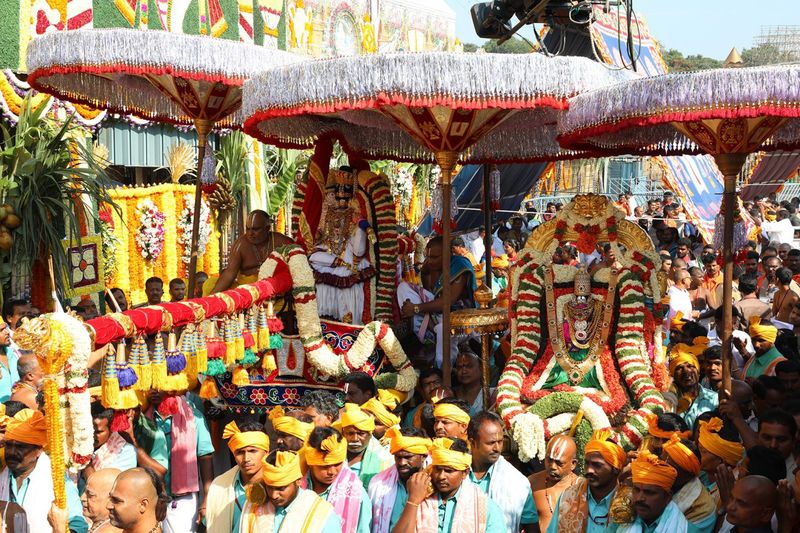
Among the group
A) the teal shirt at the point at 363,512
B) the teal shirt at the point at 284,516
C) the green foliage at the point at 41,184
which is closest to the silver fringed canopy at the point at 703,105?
the teal shirt at the point at 363,512

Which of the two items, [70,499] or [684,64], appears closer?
[70,499]

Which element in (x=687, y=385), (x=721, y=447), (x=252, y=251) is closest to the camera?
(x=721, y=447)

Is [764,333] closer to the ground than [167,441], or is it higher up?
higher up

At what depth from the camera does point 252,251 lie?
332 inches

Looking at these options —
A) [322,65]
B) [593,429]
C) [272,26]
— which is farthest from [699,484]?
[272,26]

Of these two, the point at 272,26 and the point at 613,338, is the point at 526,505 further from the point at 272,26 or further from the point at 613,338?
the point at 272,26

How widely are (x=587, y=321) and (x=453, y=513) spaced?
9.05 ft

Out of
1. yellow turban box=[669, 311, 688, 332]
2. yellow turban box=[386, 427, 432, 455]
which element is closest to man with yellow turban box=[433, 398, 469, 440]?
yellow turban box=[386, 427, 432, 455]

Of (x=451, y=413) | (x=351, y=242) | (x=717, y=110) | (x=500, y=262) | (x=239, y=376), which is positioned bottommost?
(x=239, y=376)

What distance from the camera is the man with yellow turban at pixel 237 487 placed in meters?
5.38

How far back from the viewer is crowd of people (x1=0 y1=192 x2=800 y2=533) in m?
4.84

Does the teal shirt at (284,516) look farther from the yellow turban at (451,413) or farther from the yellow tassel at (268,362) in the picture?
the yellow tassel at (268,362)

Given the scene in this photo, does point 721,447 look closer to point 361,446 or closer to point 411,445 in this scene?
point 411,445

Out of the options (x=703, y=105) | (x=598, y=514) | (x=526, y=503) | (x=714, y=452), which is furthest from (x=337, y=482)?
(x=703, y=105)
